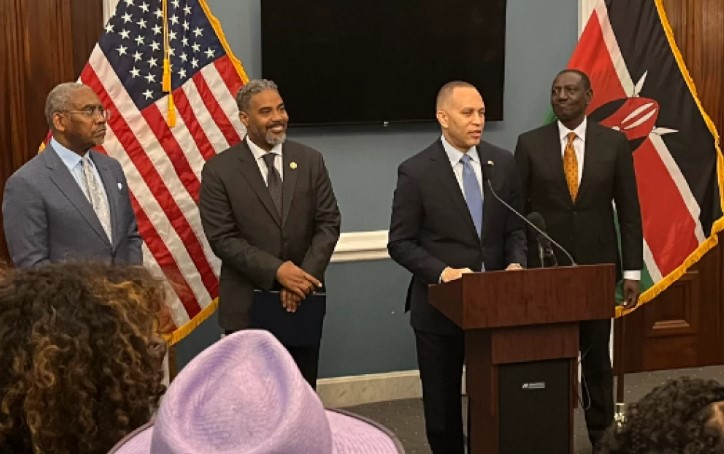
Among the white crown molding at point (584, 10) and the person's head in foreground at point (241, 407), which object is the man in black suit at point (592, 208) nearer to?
the white crown molding at point (584, 10)

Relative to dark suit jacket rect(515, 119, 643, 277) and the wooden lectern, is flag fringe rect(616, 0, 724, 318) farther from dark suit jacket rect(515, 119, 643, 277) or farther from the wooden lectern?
the wooden lectern

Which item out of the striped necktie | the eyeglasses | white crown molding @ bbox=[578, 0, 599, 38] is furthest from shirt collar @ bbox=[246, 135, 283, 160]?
white crown molding @ bbox=[578, 0, 599, 38]

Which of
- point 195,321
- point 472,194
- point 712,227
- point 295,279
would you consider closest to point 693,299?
point 712,227

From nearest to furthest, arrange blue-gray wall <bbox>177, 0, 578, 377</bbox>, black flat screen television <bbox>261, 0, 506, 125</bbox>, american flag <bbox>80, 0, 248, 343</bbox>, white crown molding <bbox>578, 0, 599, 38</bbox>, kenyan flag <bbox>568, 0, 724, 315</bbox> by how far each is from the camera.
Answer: american flag <bbox>80, 0, 248, 343</bbox> < black flat screen television <bbox>261, 0, 506, 125</bbox> < blue-gray wall <bbox>177, 0, 578, 377</bbox> < kenyan flag <bbox>568, 0, 724, 315</bbox> < white crown molding <bbox>578, 0, 599, 38</bbox>

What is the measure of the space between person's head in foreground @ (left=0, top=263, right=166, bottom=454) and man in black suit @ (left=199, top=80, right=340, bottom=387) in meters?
2.80

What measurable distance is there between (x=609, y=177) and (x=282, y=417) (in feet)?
12.0

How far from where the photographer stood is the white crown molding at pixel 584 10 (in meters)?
5.73

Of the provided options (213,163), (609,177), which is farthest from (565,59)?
(213,163)

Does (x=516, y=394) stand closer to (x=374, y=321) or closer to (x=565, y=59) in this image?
(x=374, y=321)

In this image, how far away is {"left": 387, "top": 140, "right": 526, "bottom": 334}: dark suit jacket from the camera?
4141mm

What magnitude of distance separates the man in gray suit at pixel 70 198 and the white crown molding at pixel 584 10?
273 cm

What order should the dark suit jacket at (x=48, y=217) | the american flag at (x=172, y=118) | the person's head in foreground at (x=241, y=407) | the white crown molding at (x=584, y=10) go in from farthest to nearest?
the white crown molding at (x=584, y=10) < the american flag at (x=172, y=118) < the dark suit jacket at (x=48, y=217) < the person's head in foreground at (x=241, y=407)

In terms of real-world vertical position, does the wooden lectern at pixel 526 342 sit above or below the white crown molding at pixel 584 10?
below

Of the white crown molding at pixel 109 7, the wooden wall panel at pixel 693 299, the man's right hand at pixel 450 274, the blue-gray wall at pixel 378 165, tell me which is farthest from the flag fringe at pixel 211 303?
the wooden wall panel at pixel 693 299
